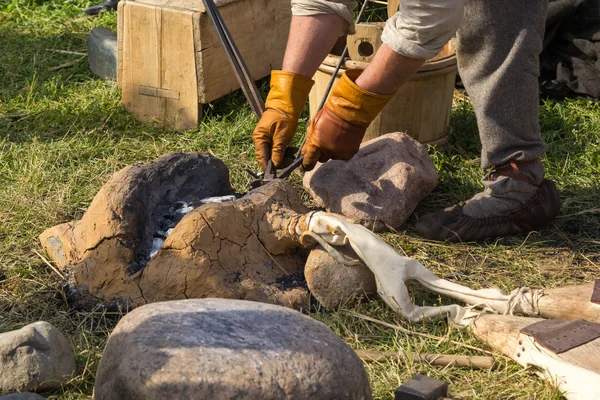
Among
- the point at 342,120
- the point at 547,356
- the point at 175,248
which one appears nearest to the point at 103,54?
the point at 342,120

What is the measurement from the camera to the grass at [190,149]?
300 centimetres

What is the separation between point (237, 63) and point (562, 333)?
6.74 ft

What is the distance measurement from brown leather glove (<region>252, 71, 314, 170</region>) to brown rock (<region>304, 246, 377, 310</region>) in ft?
2.12

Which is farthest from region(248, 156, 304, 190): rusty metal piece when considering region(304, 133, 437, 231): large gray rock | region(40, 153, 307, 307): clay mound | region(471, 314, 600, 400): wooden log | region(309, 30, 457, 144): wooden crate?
region(471, 314, 600, 400): wooden log

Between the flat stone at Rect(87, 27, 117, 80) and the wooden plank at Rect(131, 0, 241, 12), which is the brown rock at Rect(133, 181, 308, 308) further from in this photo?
the flat stone at Rect(87, 27, 117, 80)

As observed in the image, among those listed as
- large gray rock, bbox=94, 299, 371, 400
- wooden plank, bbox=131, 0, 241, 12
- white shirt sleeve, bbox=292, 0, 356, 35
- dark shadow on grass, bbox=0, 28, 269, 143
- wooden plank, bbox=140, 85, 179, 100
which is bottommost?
dark shadow on grass, bbox=0, 28, 269, 143

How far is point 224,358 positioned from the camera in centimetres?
225

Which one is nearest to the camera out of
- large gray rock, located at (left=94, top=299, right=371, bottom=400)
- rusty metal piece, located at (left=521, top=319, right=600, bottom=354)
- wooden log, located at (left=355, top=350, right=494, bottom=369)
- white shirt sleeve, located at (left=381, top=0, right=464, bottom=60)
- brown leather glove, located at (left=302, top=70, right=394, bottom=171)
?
large gray rock, located at (left=94, top=299, right=371, bottom=400)

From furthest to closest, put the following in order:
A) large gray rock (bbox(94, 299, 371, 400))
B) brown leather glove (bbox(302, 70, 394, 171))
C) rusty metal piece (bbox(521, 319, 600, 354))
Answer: brown leather glove (bbox(302, 70, 394, 171)) → rusty metal piece (bbox(521, 319, 600, 354)) → large gray rock (bbox(94, 299, 371, 400))

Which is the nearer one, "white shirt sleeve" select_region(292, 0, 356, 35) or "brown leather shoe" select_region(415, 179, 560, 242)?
"white shirt sleeve" select_region(292, 0, 356, 35)

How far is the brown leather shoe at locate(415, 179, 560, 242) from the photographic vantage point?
3.86 metres

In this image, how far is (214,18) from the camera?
404 centimetres

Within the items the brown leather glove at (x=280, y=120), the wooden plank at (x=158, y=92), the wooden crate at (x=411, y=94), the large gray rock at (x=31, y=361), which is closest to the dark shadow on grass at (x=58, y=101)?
the wooden plank at (x=158, y=92)

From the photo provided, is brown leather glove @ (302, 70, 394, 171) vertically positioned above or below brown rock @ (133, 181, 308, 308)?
above
